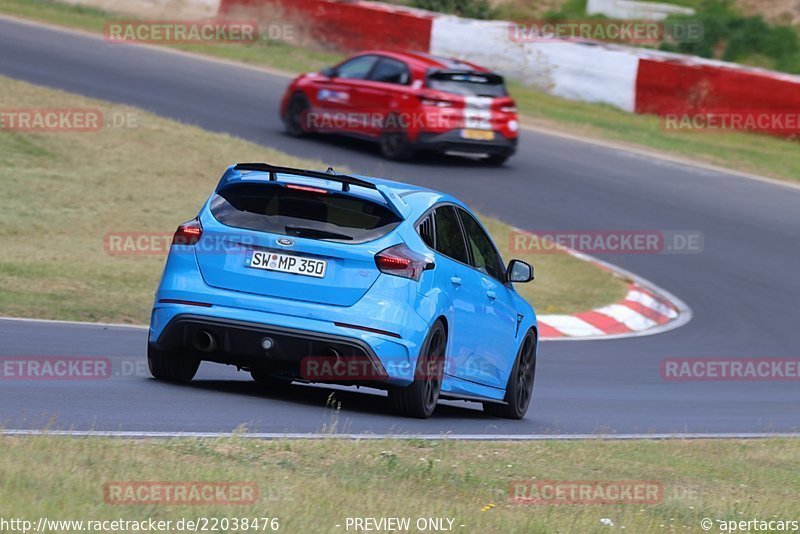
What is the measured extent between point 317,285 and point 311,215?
46cm

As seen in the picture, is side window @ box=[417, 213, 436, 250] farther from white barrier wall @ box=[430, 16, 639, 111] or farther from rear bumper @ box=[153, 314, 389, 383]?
white barrier wall @ box=[430, 16, 639, 111]

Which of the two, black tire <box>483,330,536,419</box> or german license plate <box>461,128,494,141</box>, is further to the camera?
german license plate <box>461,128,494,141</box>

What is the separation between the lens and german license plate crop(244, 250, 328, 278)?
859cm

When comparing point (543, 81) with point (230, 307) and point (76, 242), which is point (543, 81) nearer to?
point (76, 242)

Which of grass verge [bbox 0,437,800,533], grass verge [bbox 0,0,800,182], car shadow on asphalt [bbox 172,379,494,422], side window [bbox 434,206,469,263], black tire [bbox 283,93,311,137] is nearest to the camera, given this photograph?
grass verge [bbox 0,437,800,533]

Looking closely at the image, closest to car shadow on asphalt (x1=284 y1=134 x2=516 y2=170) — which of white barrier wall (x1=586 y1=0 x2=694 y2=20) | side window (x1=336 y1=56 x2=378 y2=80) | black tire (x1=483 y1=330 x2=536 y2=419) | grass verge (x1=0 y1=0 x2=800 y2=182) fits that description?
side window (x1=336 y1=56 x2=378 y2=80)

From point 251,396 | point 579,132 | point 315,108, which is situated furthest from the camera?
point 579,132

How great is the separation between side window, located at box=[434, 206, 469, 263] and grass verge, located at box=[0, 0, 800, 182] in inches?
637

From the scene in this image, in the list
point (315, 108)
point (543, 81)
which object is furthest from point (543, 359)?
point (543, 81)

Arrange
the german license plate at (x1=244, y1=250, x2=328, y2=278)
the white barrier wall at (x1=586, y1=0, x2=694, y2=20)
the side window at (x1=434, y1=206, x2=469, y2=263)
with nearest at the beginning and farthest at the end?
the german license plate at (x1=244, y1=250, x2=328, y2=278)
the side window at (x1=434, y1=206, x2=469, y2=263)
the white barrier wall at (x1=586, y1=0, x2=694, y2=20)

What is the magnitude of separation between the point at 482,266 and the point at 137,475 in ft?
14.6

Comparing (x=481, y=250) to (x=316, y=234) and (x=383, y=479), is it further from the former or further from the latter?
(x=383, y=479)

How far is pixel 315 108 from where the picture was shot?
24.3 meters

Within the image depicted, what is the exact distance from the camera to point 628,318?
Result: 665 inches
